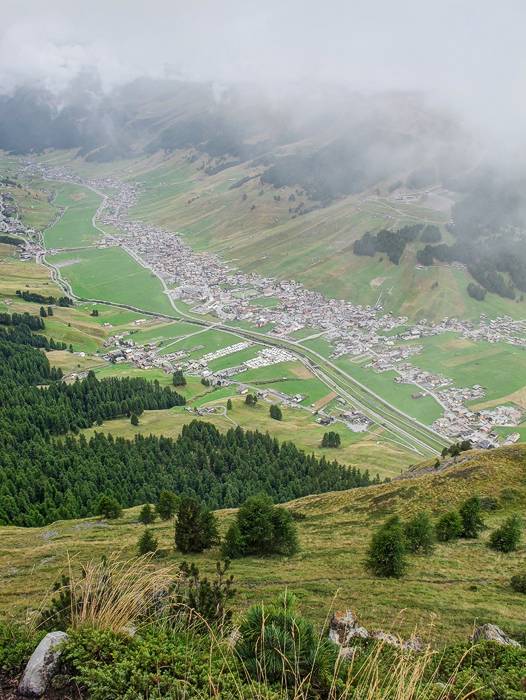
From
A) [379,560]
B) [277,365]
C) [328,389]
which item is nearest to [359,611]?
[379,560]

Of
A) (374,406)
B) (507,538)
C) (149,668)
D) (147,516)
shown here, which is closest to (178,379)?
(374,406)

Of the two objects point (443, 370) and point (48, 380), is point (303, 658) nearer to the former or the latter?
point (48, 380)

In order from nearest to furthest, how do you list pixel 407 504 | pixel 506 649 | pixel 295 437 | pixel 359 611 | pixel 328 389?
pixel 506 649 < pixel 359 611 < pixel 407 504 < pixel 295 437 < pixel 328 389

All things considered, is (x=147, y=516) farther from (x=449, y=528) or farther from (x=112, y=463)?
(x=112, y=463)

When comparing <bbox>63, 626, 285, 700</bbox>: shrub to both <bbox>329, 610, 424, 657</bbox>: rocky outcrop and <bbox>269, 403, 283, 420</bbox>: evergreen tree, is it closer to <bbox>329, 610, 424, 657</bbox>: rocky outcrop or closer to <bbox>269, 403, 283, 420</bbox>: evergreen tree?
<bbox>329, 610, 424, 657</bbox>: rocky outcrop

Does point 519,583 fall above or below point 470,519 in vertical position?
above

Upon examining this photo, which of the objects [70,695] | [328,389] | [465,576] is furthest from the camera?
[328,389]
